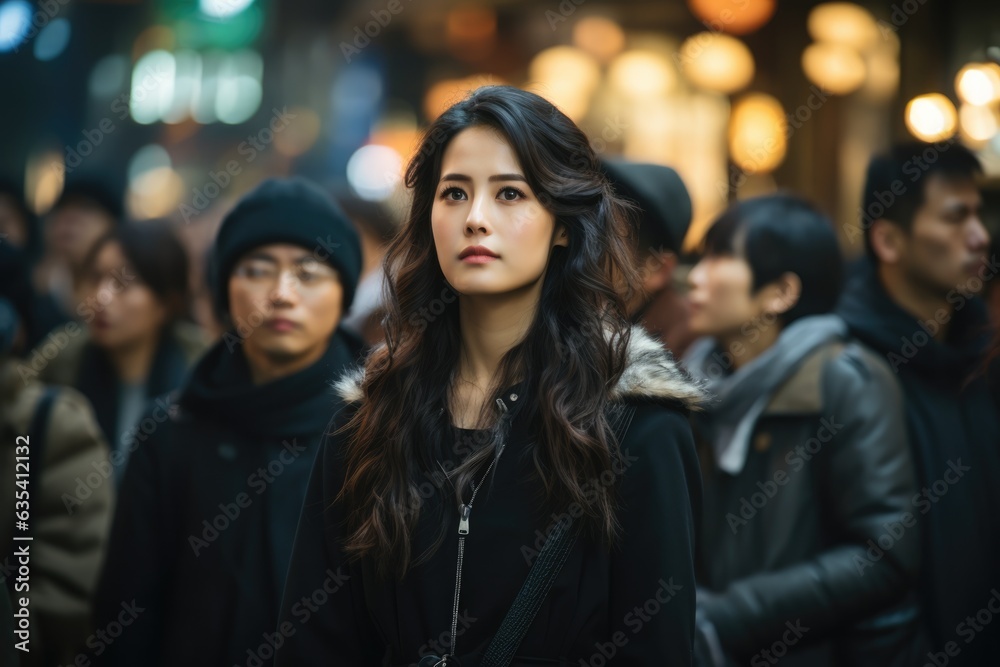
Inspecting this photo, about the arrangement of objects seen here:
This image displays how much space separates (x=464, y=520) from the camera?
2.44 meters

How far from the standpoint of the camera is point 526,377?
2545 mm

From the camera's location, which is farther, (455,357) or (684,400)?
(455,357)

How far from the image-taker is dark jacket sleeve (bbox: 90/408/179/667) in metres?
3.51

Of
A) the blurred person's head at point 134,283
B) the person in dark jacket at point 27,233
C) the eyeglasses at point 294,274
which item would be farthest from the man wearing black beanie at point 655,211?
the person in dark jacket at point 27,233

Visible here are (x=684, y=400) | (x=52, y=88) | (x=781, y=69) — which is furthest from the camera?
(x=52, y=88)

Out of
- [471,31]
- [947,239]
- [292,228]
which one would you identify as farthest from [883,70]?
[292,228]

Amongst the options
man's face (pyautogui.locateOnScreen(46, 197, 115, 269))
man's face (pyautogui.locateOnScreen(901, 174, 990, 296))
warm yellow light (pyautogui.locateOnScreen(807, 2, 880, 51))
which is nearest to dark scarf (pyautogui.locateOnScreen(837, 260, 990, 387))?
man's face (pyautogui.locateOnScreen(901, 174, 990, 296))

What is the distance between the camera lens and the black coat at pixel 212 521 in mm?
3393

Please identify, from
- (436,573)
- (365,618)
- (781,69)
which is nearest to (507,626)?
(436,573)

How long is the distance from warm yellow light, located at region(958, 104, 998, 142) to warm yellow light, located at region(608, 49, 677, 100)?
4.58 meters

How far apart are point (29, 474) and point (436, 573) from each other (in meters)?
2.27

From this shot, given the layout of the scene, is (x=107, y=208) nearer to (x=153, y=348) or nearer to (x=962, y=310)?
(x=153, y=348)

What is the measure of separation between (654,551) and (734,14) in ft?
23.9

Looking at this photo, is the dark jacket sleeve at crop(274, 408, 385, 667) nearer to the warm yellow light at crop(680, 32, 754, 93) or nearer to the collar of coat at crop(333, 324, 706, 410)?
the collar of coat at crop(333, 324, 706, 410)
